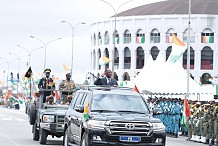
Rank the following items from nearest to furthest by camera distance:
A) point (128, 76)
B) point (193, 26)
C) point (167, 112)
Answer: point (167, 112), point (193, 26), point (128, 76)

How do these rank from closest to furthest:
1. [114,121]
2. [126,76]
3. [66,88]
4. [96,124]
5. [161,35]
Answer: [114,121], [96,124], [66,88], [161,35], [126,76]

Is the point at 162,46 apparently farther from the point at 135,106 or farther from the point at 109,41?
the point at 135,106

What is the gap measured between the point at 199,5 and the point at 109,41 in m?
16.2

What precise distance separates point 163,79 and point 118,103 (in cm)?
2412

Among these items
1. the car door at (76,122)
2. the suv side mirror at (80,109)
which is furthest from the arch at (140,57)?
the suv side mirror at (80,109)

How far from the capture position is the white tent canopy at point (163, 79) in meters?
40.2

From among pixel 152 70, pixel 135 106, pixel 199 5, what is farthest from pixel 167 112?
pixel 199 5

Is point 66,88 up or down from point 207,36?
down

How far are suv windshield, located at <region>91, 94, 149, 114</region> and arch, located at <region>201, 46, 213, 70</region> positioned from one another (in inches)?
3641

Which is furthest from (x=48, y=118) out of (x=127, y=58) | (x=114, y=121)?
(x=127, y=58)

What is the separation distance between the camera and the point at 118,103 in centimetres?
1656

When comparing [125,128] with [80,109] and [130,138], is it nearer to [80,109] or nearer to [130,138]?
[130,138]

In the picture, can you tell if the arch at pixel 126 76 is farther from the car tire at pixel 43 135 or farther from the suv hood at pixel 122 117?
the suv hood at pixel 122 117

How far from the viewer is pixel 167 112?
3152cm
